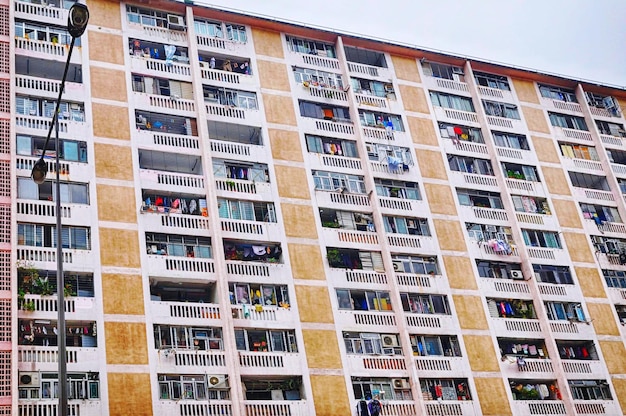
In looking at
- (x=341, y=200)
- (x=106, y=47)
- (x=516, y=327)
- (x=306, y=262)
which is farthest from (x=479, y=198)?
(x=106, y=47)

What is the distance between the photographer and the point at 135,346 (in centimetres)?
2928

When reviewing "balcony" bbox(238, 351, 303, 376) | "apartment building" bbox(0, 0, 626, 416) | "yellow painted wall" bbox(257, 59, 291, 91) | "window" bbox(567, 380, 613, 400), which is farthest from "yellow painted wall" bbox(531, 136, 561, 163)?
"balcony" bbox(238, 351, 303, 376)

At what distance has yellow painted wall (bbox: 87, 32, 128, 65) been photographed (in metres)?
35.3

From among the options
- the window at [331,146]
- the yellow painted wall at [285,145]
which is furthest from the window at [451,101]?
the yellow painted wall at [285,145]

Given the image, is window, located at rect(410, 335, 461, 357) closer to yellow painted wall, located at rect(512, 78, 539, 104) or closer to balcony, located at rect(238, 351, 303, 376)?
balcony, located at rect(238, 351, 303, 376)

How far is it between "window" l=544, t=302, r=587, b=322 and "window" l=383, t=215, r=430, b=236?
6704 millimetres

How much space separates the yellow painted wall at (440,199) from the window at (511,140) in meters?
5.29

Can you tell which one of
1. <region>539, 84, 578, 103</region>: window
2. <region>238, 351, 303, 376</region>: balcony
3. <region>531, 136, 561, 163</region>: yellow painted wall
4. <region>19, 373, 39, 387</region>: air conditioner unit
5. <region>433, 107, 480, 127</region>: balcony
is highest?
<region>539, 84, 578, 103</region>: window

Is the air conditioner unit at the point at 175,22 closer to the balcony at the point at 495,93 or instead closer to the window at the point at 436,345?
the balcony at the point at 495,93

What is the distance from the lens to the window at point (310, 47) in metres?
40.8

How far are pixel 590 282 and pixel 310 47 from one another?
17.7 metres

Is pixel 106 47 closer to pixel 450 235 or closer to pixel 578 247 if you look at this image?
pixel 450 235

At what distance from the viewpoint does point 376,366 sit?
109ft

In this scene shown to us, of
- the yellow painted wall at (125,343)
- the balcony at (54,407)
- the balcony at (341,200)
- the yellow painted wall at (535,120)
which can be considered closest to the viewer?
the balcony at (54,407)
